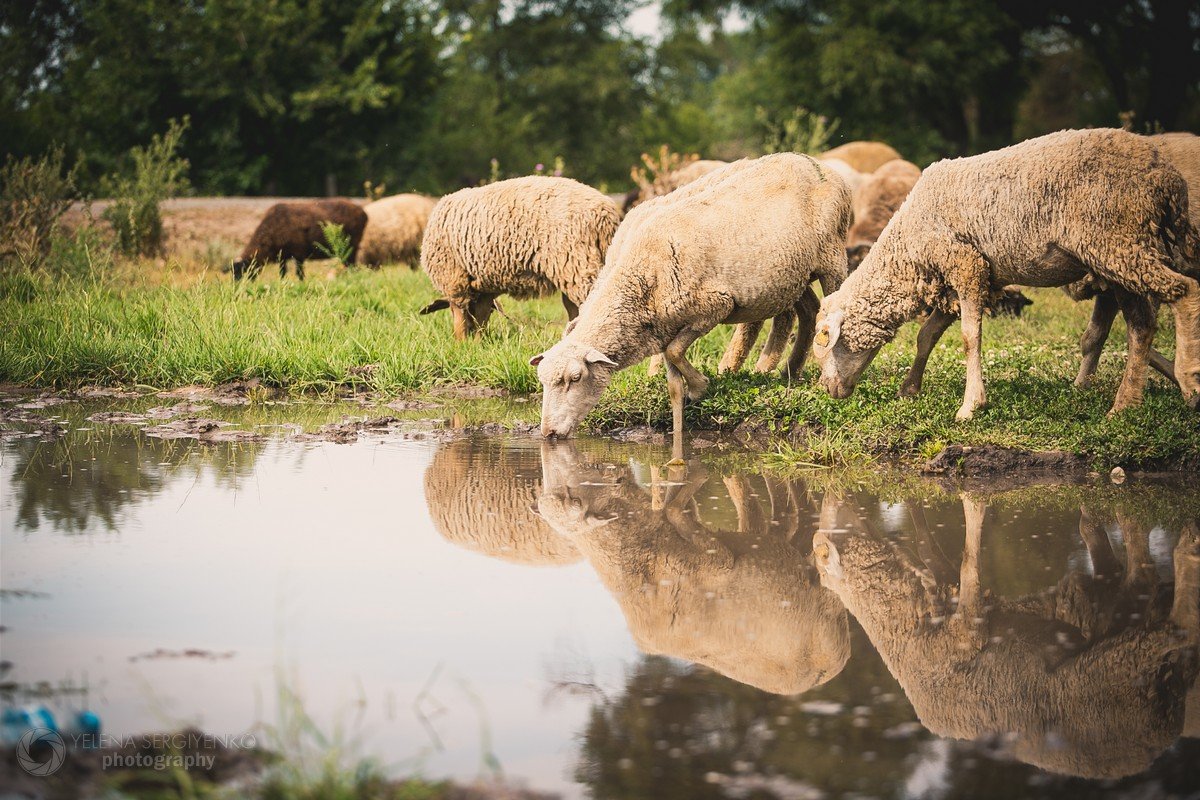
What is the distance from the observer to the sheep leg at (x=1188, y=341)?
7.08m

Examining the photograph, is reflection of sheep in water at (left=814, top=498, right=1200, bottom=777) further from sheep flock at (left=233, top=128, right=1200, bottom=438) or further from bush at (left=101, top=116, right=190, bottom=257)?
bush at (left=101, top=116, right=190, bottom=257)

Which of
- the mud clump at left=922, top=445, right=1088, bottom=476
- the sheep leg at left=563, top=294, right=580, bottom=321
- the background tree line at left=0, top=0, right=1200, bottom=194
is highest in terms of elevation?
the background tree line at left=0, top=0, right=1200, bottom=194

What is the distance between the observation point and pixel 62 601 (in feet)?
14.8

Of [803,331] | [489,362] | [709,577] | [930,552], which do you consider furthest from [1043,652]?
[489,362]

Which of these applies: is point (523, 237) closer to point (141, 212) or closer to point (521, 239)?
point (521, 239)

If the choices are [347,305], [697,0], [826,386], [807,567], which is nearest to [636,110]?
[697,0]

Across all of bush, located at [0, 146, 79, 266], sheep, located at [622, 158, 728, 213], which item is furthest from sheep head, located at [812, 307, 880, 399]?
bush, located at [0, 146, 79, 266]

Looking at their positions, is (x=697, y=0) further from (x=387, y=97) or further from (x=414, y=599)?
(x=414, y=599)

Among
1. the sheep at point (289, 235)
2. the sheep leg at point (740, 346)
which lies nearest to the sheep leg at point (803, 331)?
the sheep leg at point (740, 346)

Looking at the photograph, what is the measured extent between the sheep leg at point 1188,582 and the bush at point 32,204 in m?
12.9

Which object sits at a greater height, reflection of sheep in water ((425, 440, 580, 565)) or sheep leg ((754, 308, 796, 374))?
sheep leg ((754, 308, 796, 374))

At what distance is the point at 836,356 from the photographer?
8055 mm

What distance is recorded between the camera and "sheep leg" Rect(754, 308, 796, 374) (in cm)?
941

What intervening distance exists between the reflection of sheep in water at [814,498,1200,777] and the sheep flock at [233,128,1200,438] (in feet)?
8.12
